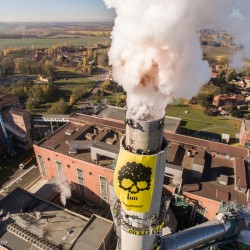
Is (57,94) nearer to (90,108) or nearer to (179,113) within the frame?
(90,108)

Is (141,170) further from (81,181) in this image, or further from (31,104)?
(31,104)

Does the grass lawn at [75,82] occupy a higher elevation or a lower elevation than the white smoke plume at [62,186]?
lower

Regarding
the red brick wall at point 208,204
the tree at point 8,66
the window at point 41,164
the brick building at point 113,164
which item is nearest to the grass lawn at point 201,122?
the brick building at point 113,164

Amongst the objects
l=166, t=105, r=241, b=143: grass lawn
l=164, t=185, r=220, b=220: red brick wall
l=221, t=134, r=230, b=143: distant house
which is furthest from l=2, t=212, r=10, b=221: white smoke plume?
l=221, t=134, r=230, b=143: distant house

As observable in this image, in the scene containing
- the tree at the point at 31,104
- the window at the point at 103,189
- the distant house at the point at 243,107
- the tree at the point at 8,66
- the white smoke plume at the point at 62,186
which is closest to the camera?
the window at the point at 103,189

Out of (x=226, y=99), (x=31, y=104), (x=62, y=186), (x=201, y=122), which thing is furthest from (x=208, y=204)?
(x=31, y=104)

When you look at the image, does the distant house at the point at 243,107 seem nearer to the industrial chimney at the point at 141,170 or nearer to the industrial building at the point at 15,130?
the industrial building at the point at 15,130


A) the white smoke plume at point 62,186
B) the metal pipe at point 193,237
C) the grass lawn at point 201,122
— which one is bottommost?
the grass lawn at point 201,122
